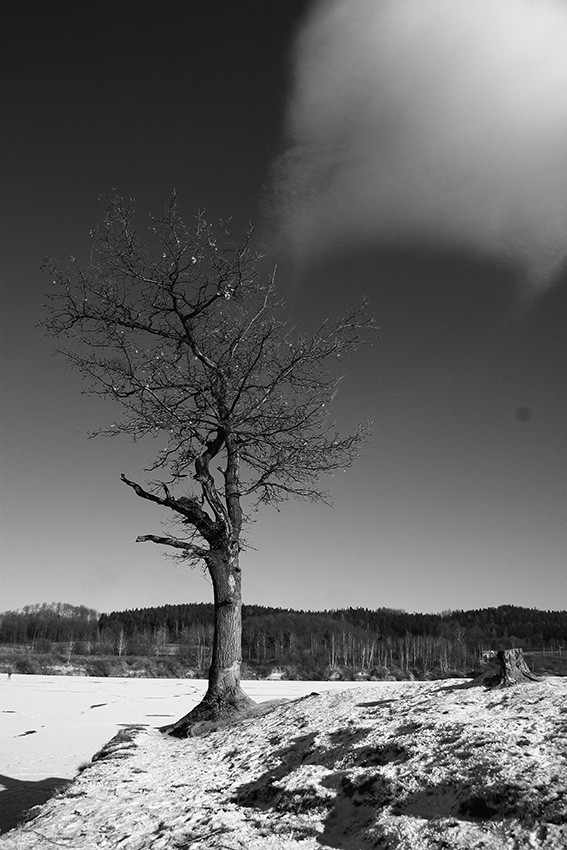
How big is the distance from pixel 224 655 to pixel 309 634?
517 ft

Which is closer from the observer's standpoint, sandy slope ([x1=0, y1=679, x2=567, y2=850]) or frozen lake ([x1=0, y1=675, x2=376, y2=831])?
sandy slope ([x1=0, y1=679, x2=567, y2=850])

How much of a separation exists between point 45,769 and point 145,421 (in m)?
8.31

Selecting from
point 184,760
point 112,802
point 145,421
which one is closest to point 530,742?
point 112,802

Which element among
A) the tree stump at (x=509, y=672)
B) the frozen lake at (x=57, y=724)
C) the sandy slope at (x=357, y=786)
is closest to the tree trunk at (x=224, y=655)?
the sandy slope at (x=357, y=786)

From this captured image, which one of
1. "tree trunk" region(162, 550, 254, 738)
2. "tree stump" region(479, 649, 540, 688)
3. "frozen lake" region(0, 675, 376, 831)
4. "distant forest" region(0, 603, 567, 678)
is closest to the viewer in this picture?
"tree stump" region(479, 649, 540, 688)

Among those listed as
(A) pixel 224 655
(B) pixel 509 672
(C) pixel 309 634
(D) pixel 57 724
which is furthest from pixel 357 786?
(C) pixel 309 634

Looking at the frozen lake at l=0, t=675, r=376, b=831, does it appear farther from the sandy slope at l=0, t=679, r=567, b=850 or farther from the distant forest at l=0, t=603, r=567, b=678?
the distant forest at l=0, t=603, r=567, b=678

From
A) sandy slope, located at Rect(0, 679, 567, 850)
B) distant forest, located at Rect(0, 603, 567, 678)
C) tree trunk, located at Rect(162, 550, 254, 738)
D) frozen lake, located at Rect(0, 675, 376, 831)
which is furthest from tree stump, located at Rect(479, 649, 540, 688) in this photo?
distant forest, located at Rect(0, 603, 567, 678)

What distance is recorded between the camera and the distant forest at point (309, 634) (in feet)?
445

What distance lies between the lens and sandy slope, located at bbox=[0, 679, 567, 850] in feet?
12.0

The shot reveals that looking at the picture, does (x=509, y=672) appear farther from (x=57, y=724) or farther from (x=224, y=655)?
(x=57, y=724)

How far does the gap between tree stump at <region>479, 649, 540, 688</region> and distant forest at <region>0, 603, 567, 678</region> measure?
116m

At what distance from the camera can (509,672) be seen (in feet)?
22.2

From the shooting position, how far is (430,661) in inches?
5325
